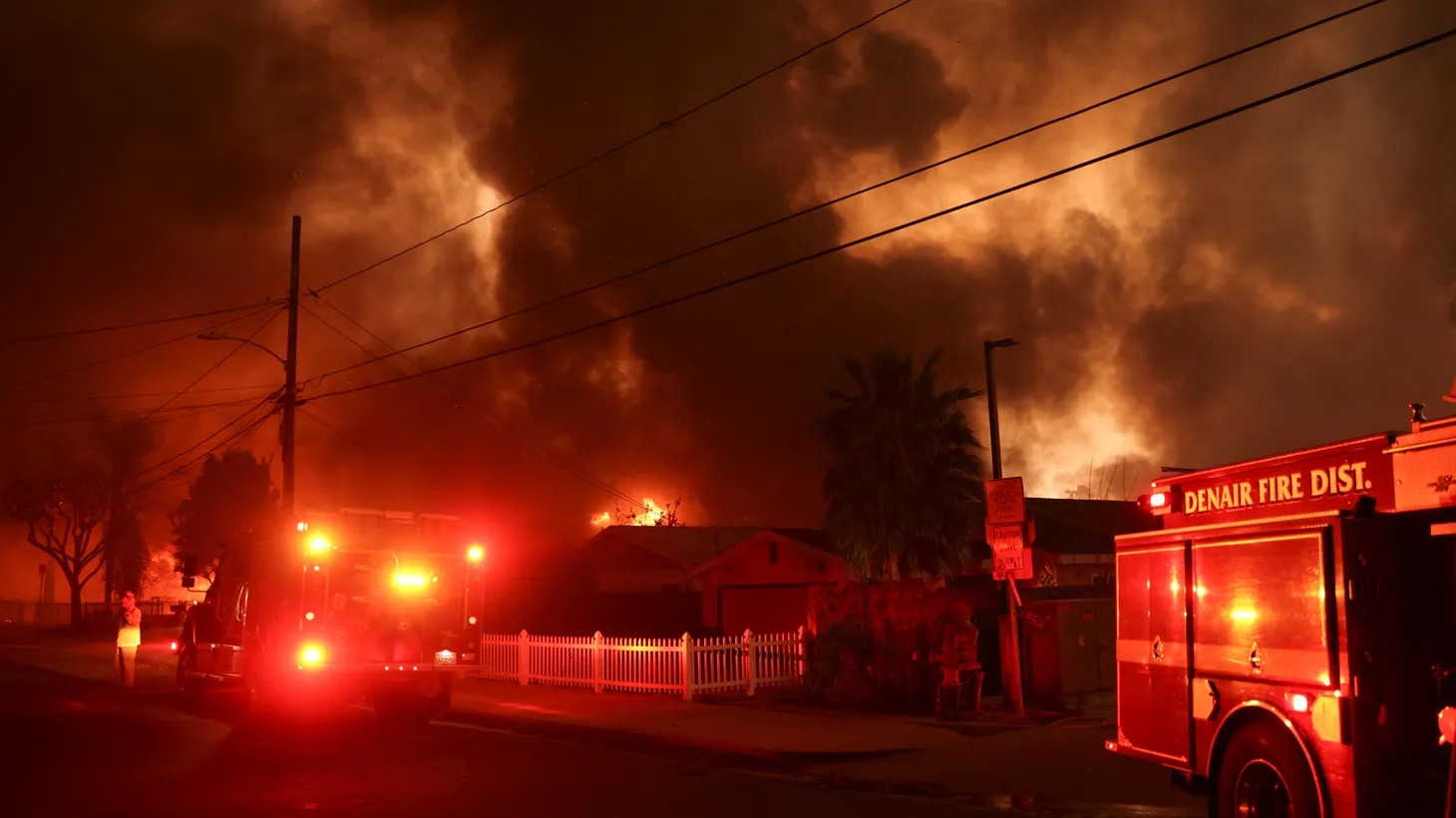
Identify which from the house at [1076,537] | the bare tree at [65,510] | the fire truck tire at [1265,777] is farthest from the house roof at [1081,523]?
the bare tree at [65,510]

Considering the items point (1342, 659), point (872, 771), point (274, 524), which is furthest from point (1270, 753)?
point (274, 524)

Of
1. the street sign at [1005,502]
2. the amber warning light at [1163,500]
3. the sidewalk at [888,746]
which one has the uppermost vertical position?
the street sign at [1005,502]

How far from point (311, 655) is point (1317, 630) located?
41.1 ft

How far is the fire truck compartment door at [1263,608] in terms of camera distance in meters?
7.24

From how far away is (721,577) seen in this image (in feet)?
124

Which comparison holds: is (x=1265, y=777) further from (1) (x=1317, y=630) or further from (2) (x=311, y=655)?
(2) (x=311, y=655)

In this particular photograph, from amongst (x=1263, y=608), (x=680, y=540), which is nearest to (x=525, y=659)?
(x=1263, y=608)

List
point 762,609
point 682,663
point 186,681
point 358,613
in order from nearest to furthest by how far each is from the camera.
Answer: point 358,613
point 682,663
point 186,681
point 762,609

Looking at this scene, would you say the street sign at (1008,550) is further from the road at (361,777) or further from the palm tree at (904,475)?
the palm tree at (904,475)

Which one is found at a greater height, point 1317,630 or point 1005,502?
point 1005,502

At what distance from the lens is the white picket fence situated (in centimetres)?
1986

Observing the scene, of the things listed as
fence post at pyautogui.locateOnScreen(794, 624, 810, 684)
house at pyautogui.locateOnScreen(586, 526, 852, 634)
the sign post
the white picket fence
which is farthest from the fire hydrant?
house at pyautogui.locateOnScreen(586, 526, 852, 634)

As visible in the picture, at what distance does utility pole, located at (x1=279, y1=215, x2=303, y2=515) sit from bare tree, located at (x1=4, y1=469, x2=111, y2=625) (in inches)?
1540

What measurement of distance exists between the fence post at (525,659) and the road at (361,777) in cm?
545
